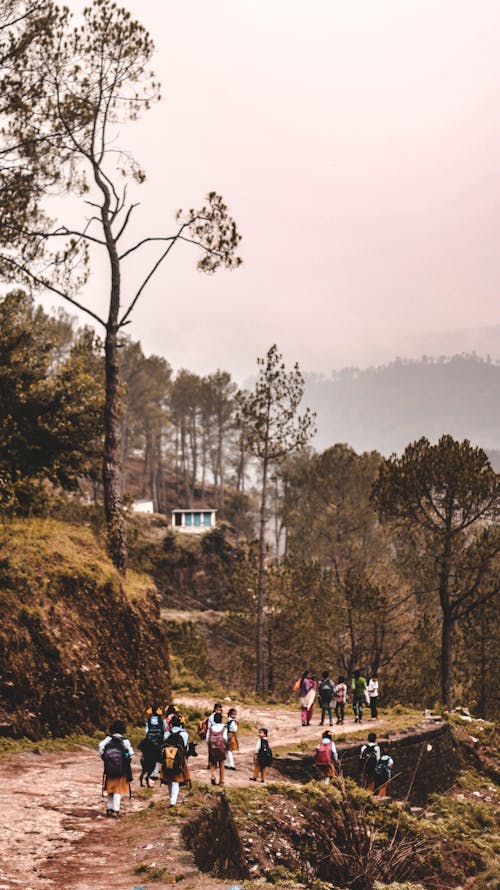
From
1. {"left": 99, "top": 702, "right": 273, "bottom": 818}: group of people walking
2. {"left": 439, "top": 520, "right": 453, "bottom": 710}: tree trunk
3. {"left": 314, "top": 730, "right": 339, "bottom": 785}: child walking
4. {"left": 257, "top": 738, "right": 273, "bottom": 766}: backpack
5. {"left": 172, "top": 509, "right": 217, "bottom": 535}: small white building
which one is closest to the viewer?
{"left": 99, "top": 702, "right": 273, "bottom": 818}: group of people walking

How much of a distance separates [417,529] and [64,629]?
17.3m

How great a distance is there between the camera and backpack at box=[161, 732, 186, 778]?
10.4 metres

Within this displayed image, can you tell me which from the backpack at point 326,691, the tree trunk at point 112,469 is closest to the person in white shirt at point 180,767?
the tree trunk at point 112,469

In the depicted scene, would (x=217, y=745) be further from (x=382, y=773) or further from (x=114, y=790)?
(x=382, y=773)

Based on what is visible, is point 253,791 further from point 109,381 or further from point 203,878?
point 109,381

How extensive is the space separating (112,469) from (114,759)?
36.2 ft

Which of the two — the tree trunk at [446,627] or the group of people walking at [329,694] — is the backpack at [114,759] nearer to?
the group of people walking at [329,694]

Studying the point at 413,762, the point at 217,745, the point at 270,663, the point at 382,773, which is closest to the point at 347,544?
the point at 270,663

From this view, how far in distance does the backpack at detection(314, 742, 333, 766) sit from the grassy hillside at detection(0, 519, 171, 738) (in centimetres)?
504

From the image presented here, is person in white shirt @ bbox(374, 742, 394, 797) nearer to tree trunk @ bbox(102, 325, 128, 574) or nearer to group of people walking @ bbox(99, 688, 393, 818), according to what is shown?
group of people walking @ bbox(99, 688, 393, 818)

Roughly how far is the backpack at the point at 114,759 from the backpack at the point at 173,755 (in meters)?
0.67

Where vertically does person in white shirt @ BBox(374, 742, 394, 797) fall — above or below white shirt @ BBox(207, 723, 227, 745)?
below

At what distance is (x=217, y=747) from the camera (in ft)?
41.0

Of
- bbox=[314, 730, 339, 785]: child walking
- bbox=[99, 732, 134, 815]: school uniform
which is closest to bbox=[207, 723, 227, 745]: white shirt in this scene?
bbox=[99, 732, 134, 815]: school uniform
